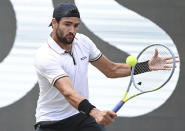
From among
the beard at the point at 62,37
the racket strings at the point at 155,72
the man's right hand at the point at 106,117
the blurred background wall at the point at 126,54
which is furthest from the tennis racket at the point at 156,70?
the blurred background wall at the point at 126,54

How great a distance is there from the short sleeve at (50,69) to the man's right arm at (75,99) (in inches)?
1.6

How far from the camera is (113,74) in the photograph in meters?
4.39

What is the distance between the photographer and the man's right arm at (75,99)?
3.37 m

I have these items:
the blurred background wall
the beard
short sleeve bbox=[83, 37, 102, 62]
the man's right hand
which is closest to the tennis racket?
short sleeve bbox=[83, 37, 102, 62]

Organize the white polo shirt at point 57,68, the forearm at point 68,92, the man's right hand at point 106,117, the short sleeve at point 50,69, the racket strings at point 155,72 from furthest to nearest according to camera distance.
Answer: the racket strings at point 155,72 → the white polo shirt at point 57,68 → the short sleeve at point 50,69 → the forearm at point 68,92 → the man's right hand at point 106,117

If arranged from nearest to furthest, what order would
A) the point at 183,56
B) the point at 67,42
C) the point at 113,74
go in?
the point at 67,42 → the point at 113,74 → the point at 183,56

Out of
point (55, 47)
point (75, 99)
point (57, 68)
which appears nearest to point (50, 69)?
point (57, 68)

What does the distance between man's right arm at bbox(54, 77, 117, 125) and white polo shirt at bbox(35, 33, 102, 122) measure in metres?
0.13

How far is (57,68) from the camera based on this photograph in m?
3.86

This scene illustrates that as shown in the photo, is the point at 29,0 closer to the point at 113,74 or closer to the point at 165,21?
the point at 165,21

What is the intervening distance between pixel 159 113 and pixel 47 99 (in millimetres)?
2236

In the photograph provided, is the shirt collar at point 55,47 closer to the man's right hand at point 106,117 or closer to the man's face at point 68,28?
the man's face at point 68,28

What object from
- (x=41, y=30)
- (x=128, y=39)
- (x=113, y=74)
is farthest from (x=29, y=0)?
(x=113, y=74)

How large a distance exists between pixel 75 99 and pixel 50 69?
0.35 metres
